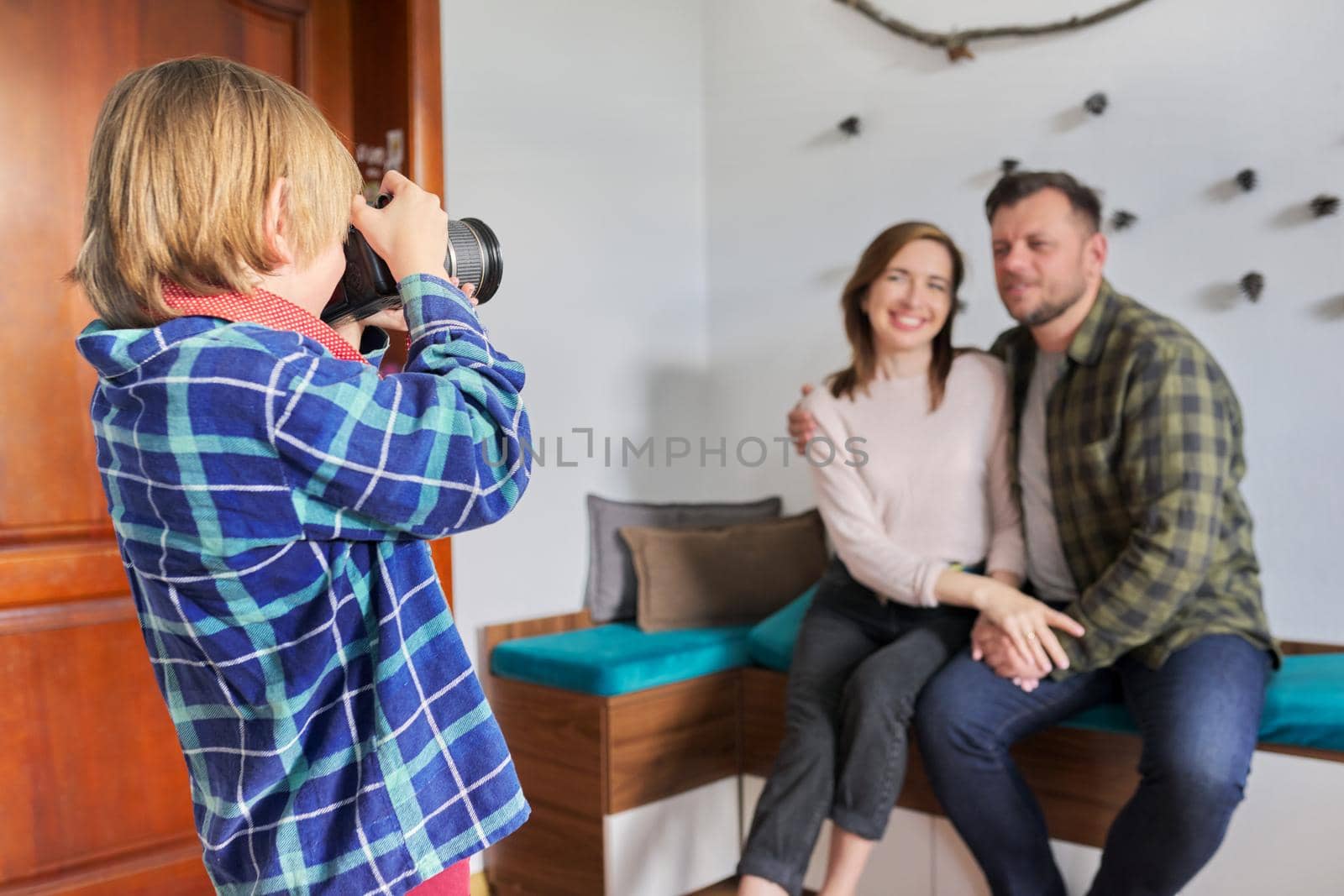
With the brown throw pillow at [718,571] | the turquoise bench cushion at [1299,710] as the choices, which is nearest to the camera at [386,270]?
the turquoise bench cushion at [1299,710]

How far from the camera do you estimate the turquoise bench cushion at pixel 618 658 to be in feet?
7.01

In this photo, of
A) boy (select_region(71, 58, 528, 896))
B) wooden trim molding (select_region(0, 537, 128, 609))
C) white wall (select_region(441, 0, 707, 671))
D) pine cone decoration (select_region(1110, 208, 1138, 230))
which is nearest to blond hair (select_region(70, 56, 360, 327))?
boy (select_region(71, 58, 528, 896))

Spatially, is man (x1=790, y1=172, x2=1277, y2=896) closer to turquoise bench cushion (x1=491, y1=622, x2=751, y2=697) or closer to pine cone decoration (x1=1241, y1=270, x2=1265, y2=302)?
pine cone decoration (x1=1241, y1=270, x2=1265, y2=302)

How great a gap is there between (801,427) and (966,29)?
110 cm

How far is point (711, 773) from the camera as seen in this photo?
2.30 meters

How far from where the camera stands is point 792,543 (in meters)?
2.65

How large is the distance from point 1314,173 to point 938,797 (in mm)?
1381

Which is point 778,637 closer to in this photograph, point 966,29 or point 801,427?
point 801,427

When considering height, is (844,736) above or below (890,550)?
below

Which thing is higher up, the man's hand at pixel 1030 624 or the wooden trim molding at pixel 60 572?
the wooden trim molding at pixel 60 572

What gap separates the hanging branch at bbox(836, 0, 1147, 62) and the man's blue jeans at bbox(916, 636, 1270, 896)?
136 cm

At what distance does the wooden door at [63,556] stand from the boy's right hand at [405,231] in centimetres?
131

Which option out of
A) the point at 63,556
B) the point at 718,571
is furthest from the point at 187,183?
the point at 718,571

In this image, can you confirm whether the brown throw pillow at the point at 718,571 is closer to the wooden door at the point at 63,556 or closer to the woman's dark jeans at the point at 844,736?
the woman's dark jeans at the point at 844,736
